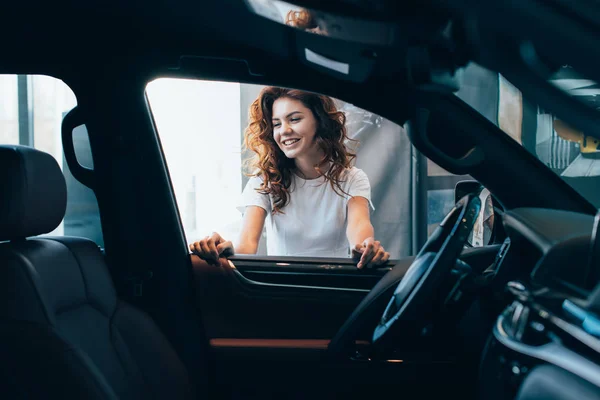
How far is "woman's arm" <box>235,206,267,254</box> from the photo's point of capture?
6.30 ft

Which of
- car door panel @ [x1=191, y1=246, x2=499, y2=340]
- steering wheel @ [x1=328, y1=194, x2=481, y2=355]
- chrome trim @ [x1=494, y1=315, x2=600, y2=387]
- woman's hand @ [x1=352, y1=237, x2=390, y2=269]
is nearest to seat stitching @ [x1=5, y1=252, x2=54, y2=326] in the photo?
car door panel @ [x1=191, y1=246, x2=499, y2=340]

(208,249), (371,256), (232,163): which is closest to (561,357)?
(371,256)

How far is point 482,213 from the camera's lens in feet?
5.23

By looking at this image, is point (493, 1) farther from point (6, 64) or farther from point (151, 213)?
point (6, 64)

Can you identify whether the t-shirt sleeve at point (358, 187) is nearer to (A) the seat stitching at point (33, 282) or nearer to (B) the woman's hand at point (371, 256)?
(B) the woman's hand at point (371, 256)

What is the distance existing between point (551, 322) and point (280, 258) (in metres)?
0.99

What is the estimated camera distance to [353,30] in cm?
87

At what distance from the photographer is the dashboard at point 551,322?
0.71 m

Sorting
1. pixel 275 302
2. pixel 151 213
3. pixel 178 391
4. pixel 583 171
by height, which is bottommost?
pixel 178 391

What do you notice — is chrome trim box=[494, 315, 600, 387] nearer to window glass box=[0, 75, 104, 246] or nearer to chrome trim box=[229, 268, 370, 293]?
chrome trim box=[229, 268, 370, 293]

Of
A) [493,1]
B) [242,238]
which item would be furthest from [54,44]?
[493,1]

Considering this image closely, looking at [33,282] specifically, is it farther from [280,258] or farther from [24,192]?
[280,258]

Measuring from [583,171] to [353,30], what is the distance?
0.87m

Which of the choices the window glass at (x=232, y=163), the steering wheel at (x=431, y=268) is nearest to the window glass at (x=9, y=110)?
the window glass at (x=232, y=163)
